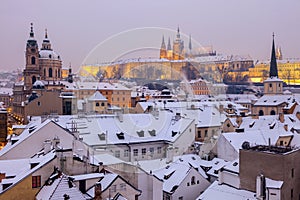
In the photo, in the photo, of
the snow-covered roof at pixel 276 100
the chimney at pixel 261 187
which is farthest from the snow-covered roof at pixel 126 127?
the snow-covered roof at pixel 276 100

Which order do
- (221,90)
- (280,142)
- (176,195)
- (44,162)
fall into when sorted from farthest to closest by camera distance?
(221,90) < (280,142) < (176,195) < (44,162)

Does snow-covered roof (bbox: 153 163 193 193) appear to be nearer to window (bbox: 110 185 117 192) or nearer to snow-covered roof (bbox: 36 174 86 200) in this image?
window (bbox: 110 185 117 192)

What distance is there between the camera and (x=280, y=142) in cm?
1903

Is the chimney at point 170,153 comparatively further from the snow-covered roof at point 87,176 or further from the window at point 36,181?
the window at point 36,181

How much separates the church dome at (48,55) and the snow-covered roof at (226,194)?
40425 millimetres

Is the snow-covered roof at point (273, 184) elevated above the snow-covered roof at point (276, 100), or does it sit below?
below

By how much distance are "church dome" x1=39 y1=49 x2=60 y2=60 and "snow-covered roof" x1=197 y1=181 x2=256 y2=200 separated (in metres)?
40.4

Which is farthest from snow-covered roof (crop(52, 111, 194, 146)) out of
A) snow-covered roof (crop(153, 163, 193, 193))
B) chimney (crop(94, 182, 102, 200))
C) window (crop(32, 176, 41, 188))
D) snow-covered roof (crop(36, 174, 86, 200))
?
snow-covered roof (crop(36, 174, 86, 200))

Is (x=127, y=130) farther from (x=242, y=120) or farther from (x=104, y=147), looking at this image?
(x=242, y=120)

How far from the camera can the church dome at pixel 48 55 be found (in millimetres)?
50312

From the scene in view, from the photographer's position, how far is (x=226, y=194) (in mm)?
13031

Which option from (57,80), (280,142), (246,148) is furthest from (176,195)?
(57,80)

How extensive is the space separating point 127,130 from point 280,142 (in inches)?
300

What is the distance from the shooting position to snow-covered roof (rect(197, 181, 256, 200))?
1241 centimetres
